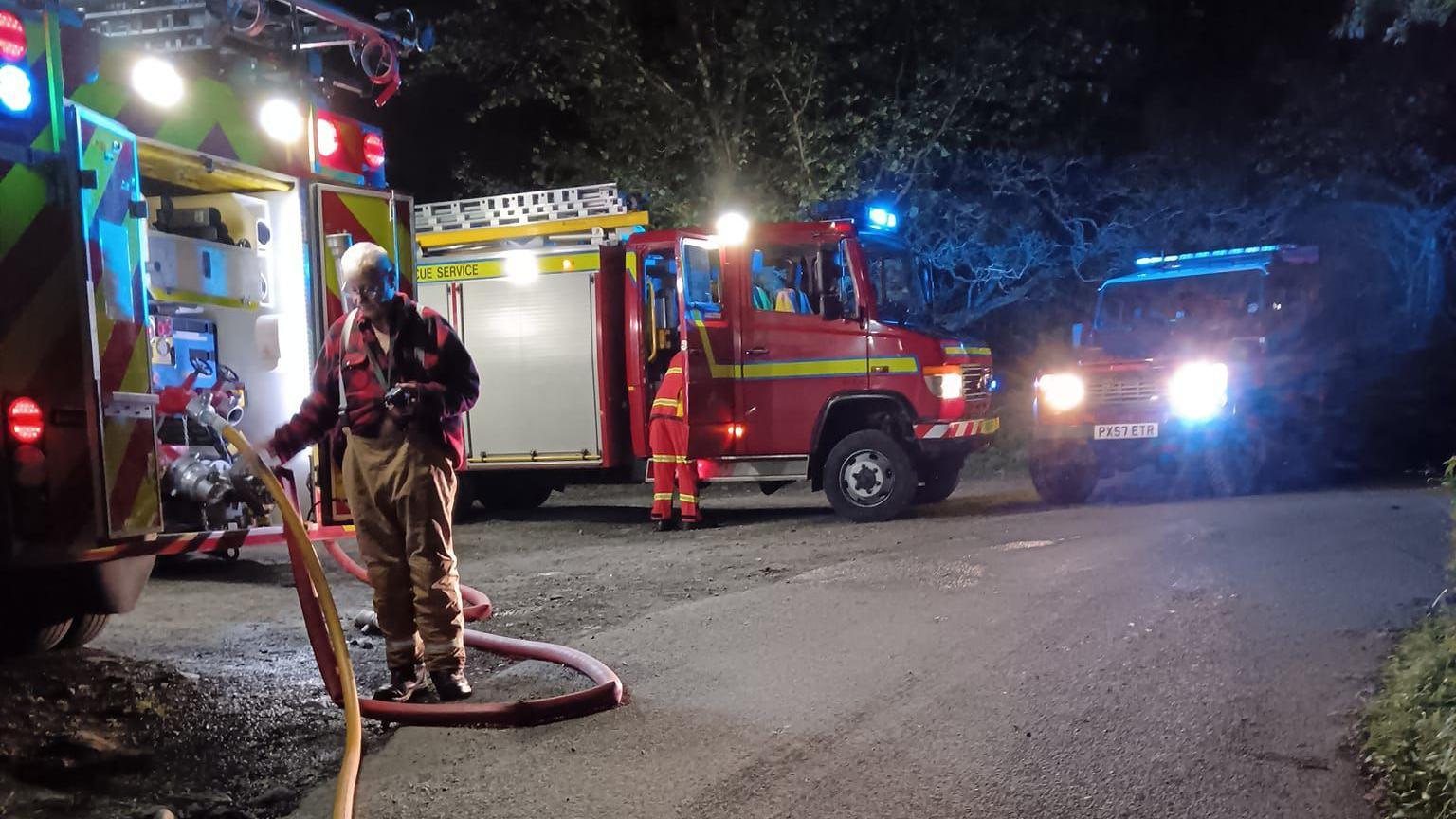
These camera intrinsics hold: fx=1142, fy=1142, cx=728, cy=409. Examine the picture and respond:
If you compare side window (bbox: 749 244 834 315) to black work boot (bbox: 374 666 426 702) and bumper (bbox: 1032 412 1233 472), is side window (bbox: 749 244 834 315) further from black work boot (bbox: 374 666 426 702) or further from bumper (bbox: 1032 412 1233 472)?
black work boot (bbox: 374 666 426 702)

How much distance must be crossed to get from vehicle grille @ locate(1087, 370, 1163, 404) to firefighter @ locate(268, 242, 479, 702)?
7158 mm

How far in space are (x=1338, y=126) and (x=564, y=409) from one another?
43.9 feet

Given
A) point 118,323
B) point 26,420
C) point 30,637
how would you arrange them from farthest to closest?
point 30,637
point 118,323
point 26,420

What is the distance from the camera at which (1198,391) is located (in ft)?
33.1

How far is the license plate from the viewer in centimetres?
1019

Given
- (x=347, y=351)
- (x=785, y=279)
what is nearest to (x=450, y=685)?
(x=347, y=351)

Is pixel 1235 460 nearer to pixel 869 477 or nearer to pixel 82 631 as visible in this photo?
pixel 869 477

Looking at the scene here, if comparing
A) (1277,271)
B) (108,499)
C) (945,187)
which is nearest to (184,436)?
(108,499)

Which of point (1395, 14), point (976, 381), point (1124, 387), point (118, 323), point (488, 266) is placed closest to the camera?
point (118, 323)

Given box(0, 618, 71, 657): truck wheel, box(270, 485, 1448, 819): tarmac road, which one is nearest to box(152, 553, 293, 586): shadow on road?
box(270, 485, 1448, 819): tarmac road

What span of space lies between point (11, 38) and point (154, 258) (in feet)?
5.13

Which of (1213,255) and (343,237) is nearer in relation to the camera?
(343,237)

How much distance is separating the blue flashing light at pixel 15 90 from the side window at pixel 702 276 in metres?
6.07

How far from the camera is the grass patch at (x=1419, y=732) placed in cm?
318
